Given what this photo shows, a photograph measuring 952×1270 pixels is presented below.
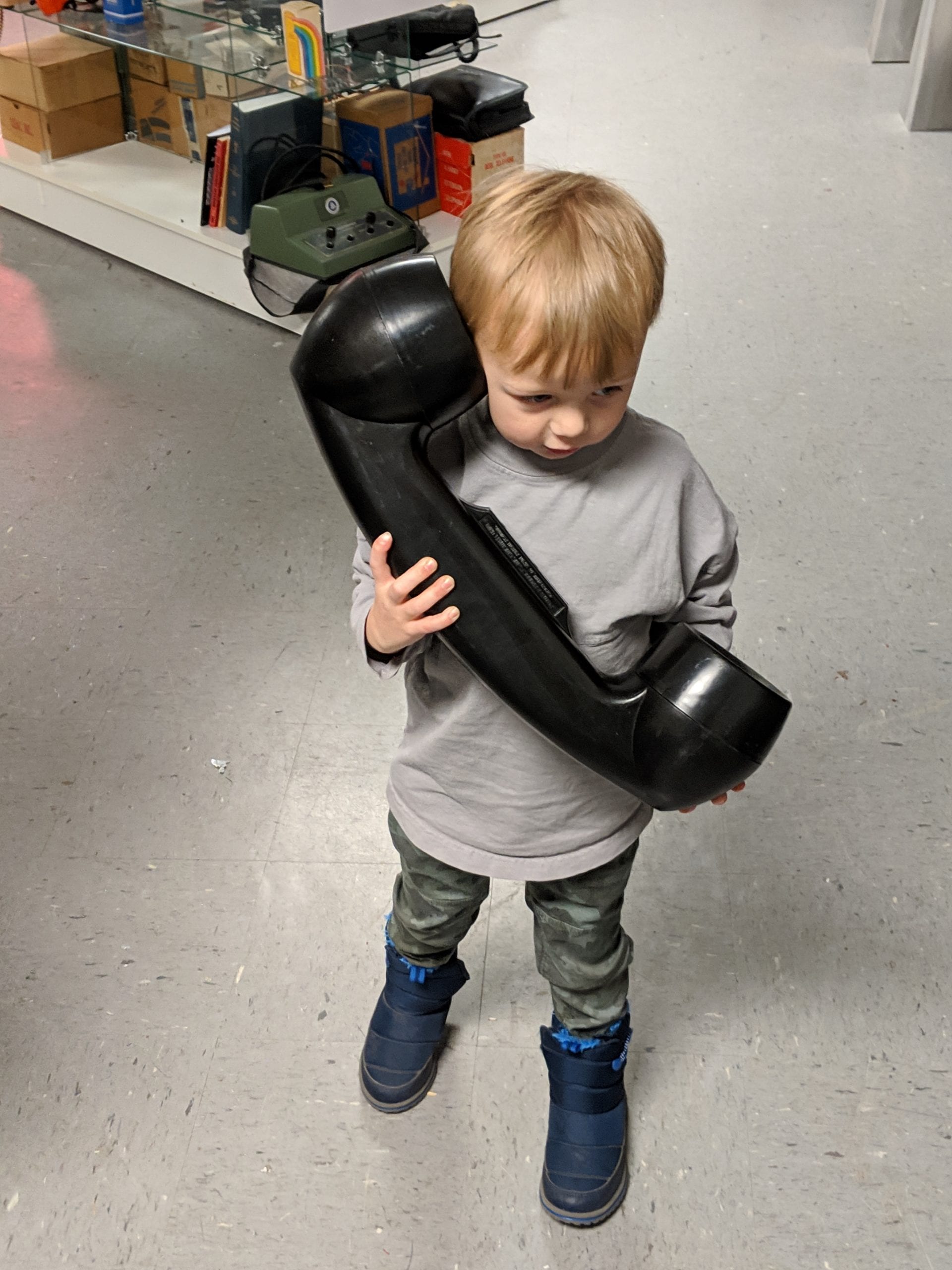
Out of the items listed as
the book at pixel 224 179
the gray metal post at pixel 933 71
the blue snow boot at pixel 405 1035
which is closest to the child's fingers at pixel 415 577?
the blue snow boot at pixel 405 1035

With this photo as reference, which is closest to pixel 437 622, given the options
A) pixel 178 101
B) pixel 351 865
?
pixel 351 865

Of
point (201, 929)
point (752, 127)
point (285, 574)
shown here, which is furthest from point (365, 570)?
point (752, 127)

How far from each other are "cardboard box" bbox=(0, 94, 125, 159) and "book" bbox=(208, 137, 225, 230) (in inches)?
26.4

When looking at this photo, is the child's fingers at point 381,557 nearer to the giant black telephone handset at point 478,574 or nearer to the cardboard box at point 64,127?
the giant black telephone handset at point 478,574

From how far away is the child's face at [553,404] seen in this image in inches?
34.4

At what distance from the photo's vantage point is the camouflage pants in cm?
117

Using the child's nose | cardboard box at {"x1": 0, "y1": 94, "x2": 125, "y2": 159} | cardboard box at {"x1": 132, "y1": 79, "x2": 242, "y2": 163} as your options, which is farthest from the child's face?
cardboard box at {"x1": 0, "y1": 94, "x2": 125, "y2": 159}

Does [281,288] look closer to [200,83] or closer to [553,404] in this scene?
[200,83]

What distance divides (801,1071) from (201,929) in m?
0.72

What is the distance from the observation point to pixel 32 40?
323 cm

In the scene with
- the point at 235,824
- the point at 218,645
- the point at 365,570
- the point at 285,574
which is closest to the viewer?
the point at 365,570

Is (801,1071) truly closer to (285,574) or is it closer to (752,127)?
(285,574)

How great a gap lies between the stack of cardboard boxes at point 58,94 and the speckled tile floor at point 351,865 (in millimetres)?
656

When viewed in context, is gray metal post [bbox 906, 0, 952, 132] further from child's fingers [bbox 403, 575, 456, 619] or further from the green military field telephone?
child's fingers [bbox 403, 575, 456, 619]
